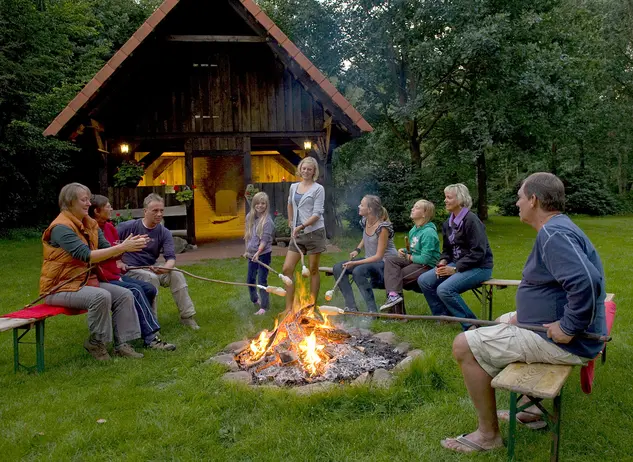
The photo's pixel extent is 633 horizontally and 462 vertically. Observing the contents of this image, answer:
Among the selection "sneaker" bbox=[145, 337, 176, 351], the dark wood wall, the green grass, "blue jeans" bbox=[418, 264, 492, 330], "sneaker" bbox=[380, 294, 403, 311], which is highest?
the dark wood wall

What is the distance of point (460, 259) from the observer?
508 cm

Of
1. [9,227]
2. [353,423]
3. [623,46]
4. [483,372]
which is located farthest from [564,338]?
[623,46]

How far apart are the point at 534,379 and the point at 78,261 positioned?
365cm

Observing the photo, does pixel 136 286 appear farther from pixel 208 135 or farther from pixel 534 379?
pixel 208 135

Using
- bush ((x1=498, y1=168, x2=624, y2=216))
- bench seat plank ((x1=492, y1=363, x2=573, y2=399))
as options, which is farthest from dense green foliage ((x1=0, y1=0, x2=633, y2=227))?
bench seat plank ((x1=492, y1=363, x2=573, y2=399))

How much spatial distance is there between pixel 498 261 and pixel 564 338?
765 cm

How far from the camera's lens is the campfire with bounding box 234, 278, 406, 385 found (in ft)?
12.9

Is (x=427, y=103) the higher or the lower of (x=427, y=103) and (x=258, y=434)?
the higher

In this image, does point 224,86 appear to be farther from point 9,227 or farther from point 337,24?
point 9,227

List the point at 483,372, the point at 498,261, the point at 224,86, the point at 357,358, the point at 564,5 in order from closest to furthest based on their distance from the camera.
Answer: the point at 483,372 → the point at 357,358 → the point at 498,261 → the point at 224,86 → the point at 564,5

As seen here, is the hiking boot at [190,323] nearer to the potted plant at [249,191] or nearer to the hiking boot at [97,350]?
the hiking boot at [97,350]

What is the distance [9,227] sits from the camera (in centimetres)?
1650

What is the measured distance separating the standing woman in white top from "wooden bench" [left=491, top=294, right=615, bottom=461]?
2943 millimetres

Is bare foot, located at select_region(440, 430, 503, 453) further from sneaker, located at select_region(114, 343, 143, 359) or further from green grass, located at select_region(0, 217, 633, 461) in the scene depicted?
sneaker, located at select_region(114, 343, 143, 359)
